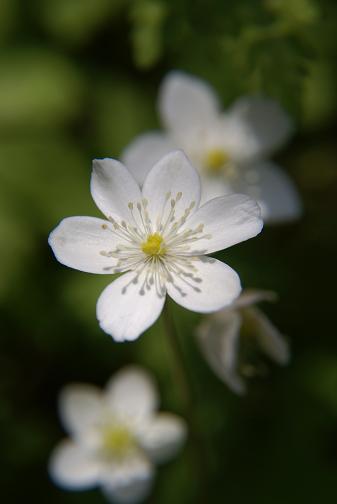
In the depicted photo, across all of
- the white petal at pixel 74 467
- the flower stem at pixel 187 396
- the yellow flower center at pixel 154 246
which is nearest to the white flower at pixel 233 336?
the flower stem at pixel 187 396

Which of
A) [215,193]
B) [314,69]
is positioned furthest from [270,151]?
[314,69]

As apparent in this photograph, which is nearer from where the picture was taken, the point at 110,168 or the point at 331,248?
the point at 110,168

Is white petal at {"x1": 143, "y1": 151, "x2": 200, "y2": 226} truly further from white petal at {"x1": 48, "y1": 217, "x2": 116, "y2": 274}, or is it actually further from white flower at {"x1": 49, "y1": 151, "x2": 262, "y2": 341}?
white petal at {"x1": 48, "y1": 217, "x2": 116, "y2": 274}

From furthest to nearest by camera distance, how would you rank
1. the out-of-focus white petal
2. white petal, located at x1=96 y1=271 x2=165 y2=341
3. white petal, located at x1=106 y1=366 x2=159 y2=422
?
white petal, located at x1=106 y1=366 x2=159 y2=422
the out-of-focus white petal
white petal, located at x1=96 y1=271 x2=165 y2=341

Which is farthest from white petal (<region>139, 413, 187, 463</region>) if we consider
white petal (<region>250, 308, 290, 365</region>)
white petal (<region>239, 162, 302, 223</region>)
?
white petal (<region>239, 162, 302, 223</region>)

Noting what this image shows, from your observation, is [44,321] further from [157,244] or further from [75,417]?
[157,244]

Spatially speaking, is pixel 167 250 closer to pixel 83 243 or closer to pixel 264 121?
pixel 83 243

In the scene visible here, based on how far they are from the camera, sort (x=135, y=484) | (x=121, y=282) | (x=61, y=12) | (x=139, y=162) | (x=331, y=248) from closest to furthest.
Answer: (x=121, y=282) → (x=135, y=484) → (x=139, y=162) → (x=331, y=248) → (x=61, y=12)

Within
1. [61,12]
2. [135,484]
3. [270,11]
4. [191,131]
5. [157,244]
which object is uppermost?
[61,12]
